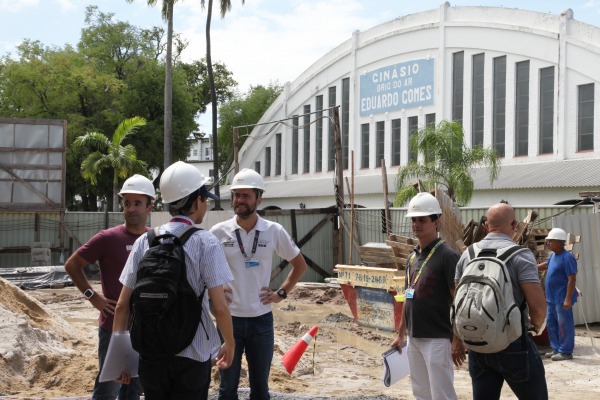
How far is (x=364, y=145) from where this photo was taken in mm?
37719

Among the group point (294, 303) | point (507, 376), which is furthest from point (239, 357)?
point (294, 303)

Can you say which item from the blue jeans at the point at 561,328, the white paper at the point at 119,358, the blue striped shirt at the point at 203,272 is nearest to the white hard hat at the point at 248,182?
the blue striped shirt at the point at 203,272

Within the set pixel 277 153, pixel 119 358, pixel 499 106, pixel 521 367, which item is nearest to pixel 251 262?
pixel 119 358

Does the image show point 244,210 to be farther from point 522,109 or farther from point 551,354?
point 522,109

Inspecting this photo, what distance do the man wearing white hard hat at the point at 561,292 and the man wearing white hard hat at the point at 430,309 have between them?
5.72 m

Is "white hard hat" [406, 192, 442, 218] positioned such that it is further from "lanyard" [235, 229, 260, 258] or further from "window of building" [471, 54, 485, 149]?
"window of building" [471, 54, 485, 149]

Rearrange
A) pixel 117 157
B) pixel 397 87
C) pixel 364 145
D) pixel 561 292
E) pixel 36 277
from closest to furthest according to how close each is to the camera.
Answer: pixel 561 292
pixel 36 277
pixel 117 157
pixel 397 87
pixel 364 145

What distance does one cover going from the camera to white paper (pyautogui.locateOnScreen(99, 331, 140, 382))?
161 inches

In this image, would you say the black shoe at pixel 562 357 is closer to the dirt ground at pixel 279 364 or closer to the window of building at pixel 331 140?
the dirt ground at pixel 279 364

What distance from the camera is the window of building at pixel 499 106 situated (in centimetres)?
3055

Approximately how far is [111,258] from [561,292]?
293 inches

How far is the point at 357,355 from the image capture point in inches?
472

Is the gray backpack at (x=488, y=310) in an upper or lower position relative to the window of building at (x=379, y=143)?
lower

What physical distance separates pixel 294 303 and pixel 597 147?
14089mm
